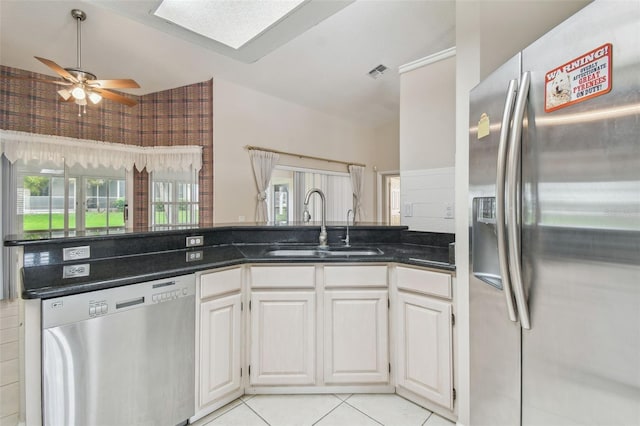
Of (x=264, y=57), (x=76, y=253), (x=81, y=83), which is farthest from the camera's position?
(x=264, y=57)

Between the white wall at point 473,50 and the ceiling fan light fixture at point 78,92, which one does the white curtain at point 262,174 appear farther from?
the white wall at point 473,50

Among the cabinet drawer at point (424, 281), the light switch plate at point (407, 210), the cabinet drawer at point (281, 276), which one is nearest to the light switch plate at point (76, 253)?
the cabinet drawer at point (281, 276)

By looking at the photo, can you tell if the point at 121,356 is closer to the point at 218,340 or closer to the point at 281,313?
the point at 218,340

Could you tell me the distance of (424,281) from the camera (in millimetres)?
1677

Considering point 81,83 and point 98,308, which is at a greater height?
point 81,83

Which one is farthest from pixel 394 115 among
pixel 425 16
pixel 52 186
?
pixel 52 186

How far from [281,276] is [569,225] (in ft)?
4.68

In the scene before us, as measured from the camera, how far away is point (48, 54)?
3.60 meters

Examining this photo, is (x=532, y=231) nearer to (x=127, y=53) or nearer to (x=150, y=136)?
(x=127, y=53)

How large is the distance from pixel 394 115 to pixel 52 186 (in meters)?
6.03

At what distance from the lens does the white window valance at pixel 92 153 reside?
3.73 meters

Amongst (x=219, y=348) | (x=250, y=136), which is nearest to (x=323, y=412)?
(x=219, y=348)

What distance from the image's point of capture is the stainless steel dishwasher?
3.89 ft

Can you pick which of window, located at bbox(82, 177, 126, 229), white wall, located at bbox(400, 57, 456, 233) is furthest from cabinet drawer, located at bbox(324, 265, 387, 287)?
window, located at bbox(82, 177, 126, 229)
